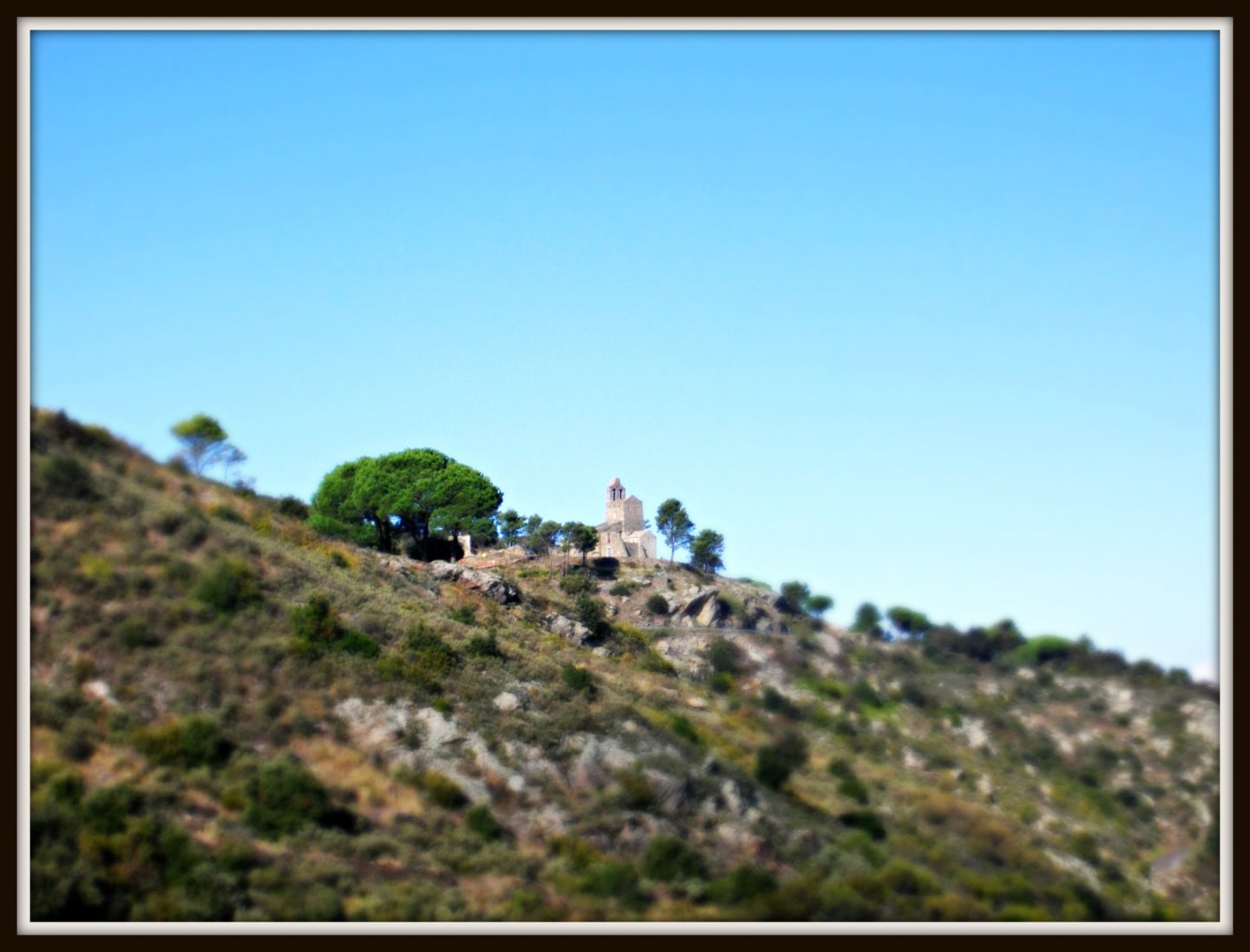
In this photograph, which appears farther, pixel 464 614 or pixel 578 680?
pixel 464 614

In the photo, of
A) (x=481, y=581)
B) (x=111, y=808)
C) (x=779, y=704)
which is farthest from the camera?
(x=481, y=581)

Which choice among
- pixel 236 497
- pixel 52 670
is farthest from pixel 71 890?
pixel 236 497

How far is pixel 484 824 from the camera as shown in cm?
2717

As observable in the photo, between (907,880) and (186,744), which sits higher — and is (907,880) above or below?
below

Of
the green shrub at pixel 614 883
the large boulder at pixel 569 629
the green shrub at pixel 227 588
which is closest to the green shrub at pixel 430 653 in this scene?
the green shrub at pixel 227 588

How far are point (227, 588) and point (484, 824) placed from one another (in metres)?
8.59

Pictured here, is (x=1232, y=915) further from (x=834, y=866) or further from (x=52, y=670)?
(x=52, y=670)

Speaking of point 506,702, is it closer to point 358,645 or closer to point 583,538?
point 358,645

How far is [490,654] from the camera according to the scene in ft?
114

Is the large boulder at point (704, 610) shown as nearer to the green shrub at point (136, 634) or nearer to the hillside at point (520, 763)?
the hillside at point (520, 763)

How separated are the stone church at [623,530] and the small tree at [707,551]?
6.48 meters

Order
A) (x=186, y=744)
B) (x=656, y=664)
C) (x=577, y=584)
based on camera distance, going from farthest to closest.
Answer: (x=577, y=584) < (x=656, y=664) < (x=186, y=744)

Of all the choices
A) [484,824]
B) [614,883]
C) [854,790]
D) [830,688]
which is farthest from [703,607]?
[614,883]

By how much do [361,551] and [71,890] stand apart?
23.7 metres
